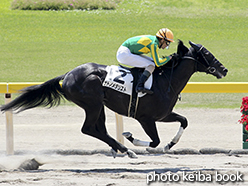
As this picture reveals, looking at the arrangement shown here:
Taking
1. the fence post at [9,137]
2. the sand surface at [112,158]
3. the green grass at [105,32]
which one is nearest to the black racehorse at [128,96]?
the sand surface at [112,158]

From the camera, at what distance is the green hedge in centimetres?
2678

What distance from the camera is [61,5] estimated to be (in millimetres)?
26984

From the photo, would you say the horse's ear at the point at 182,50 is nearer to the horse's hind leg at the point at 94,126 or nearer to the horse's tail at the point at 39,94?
the horse's hind leg at the point at 94,126

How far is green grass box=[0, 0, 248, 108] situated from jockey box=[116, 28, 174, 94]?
8799 mm

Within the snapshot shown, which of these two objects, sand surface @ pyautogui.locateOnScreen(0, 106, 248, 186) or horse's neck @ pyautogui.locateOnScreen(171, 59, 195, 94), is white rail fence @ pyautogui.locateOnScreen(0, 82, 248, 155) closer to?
sand surface @ pyautogui.locateOnScreen(0, 106, 248, 186)

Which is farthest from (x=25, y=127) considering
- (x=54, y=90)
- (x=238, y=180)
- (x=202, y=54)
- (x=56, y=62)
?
(x=56, y=62)

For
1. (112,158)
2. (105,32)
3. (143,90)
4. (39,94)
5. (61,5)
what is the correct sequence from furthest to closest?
(61,5) → (105,32) → (112,158) → (39,94) → (143,90)

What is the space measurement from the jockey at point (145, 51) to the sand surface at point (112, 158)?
1136mm

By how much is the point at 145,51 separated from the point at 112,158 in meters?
1.64

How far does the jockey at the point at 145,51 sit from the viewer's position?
558 centimetres

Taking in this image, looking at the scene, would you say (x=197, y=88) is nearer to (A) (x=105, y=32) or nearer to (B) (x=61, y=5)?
(A) (x=105, y=32)

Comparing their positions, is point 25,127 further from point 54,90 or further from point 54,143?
point 54,90

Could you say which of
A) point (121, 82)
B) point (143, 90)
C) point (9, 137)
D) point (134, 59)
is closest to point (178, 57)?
point (134, 59)

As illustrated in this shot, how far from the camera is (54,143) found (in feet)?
24.2
